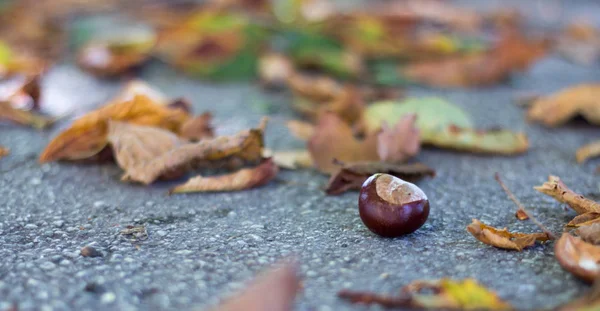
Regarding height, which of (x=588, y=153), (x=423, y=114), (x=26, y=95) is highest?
(x=26, y=95)

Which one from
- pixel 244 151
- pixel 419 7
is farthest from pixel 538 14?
pixel 244 151

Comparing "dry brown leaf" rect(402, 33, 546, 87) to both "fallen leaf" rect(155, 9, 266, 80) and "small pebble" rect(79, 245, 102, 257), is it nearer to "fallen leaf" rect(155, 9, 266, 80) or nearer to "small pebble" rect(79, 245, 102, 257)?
"fallen leaf" rect(155, 9, 266, 80)

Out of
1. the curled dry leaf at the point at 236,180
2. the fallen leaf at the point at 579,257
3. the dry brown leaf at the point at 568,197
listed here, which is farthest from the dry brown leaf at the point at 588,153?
the curled dry leaf at the point at 236,180

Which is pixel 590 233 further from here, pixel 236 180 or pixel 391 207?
pixel 236 180

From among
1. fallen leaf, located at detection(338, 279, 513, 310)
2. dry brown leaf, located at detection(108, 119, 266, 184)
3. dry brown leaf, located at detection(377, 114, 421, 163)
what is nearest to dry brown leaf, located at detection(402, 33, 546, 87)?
dry brown leaf, located at detection(377, 114, 421, 163)

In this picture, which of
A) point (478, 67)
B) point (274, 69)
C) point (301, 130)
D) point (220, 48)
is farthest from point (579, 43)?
point (301, 130)

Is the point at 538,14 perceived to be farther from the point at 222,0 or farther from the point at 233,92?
the point at 233,92
